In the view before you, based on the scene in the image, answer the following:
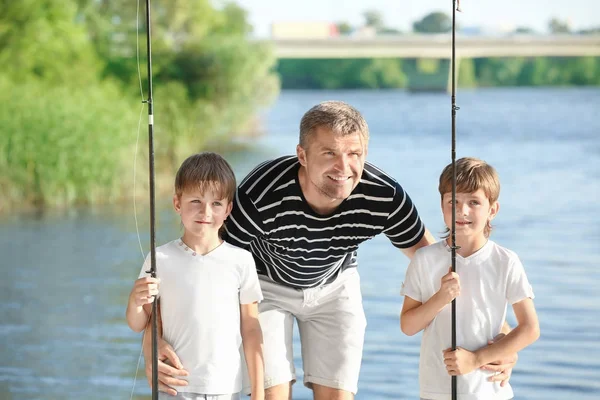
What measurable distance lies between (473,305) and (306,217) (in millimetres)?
536

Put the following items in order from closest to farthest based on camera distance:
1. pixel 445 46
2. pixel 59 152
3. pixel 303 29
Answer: pixel 59 152 < pixel 445 46 < pixel 303 29

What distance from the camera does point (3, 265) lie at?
9.87m

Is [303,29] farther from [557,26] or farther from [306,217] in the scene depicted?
[306,217]

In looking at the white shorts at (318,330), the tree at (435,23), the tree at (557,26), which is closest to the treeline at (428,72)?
the tree at (435,23)

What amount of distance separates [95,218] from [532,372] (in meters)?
6.72

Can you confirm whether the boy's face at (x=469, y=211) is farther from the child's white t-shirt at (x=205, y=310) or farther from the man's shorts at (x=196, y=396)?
the man's shorts at (x=196, y=396)

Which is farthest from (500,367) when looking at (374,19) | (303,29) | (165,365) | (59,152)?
(374,19)

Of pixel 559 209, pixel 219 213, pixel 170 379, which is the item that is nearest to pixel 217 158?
pixel 219 213

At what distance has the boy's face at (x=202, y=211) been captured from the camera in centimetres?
271

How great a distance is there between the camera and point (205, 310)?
2.71m

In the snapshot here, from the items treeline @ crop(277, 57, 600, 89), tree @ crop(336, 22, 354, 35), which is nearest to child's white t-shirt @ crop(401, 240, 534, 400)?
tree @ crop(336, 22, 354, 35)

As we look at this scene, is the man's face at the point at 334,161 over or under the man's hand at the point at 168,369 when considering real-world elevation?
over

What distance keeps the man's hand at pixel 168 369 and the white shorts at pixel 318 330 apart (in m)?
0.48

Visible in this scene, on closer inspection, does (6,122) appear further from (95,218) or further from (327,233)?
(327,233)
